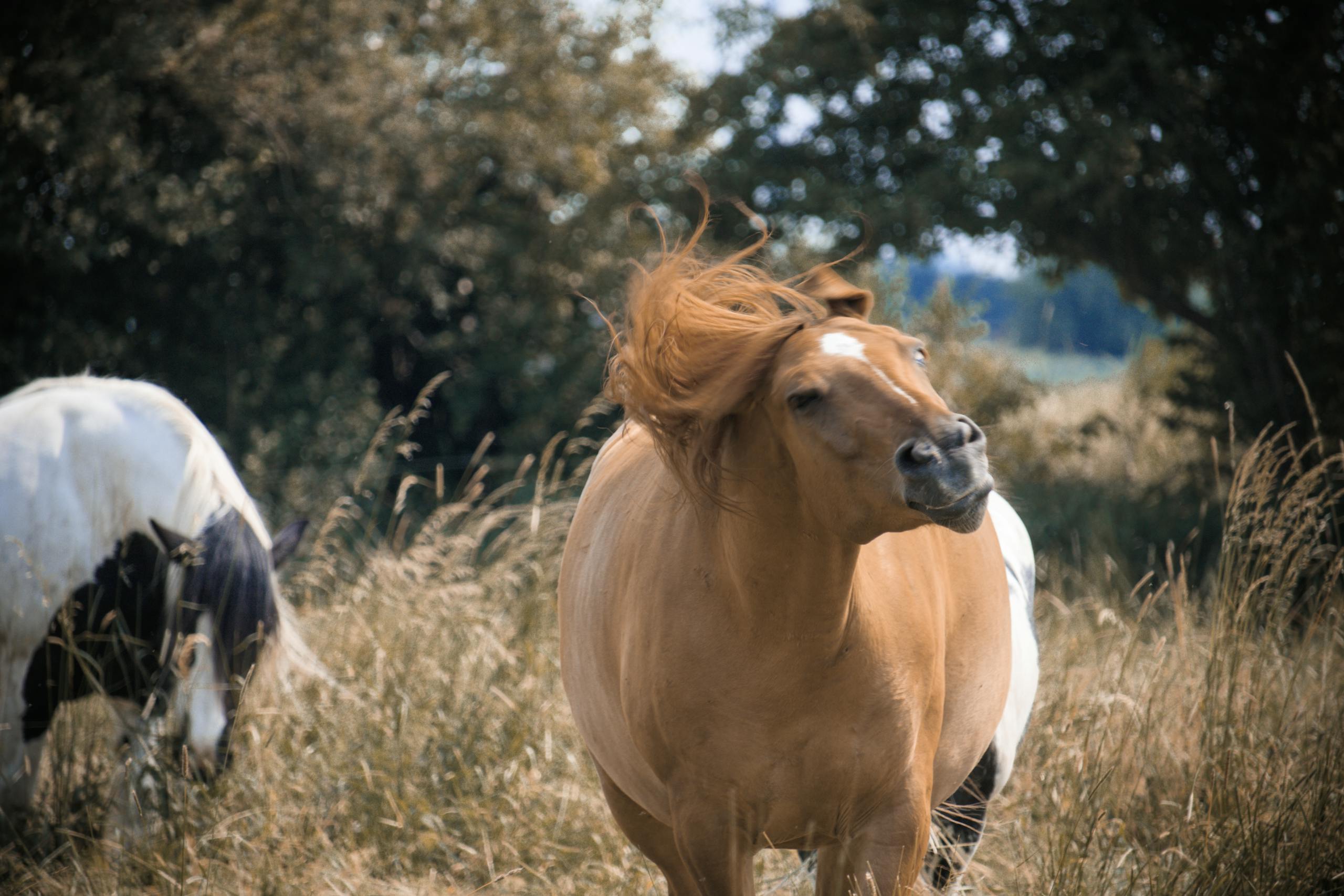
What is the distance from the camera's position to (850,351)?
1.68m

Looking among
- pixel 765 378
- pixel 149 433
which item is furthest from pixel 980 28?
pixel 765 378

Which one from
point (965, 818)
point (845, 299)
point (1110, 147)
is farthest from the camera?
point (1110, 147)

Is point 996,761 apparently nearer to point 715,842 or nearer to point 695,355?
point 715,842

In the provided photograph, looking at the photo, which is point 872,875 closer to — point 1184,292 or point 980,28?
point 1184,292

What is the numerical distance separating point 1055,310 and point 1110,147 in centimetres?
198

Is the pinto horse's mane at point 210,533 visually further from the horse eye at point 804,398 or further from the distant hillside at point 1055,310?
the distant hillside at point 1055,310

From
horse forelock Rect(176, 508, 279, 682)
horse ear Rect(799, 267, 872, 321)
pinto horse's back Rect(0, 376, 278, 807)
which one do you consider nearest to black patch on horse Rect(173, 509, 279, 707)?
horse forelock Rect(176, 508, 279, 682)

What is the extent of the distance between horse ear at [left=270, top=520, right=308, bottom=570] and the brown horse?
8.12 ft

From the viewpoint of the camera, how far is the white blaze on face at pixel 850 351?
1586 mm

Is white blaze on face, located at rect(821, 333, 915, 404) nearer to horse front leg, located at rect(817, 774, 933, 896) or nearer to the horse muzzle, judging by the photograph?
the horse muzzle

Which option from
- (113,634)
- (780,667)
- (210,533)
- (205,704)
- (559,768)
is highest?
(780,667)

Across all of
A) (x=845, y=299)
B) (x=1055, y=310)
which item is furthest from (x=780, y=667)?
(x=1055, y=310)

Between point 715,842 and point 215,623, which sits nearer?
point 715,842

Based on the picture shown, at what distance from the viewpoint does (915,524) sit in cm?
160
